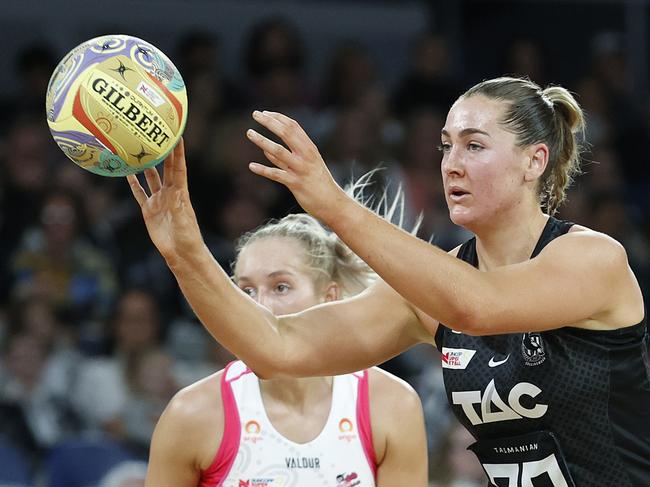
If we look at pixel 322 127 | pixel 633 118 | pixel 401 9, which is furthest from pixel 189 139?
pixel 633 118

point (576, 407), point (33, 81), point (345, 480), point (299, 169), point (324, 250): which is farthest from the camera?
point (33, 81)

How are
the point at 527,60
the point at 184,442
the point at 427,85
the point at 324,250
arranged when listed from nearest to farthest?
the point at 184,442, the point at 324,250, the point at 427,85, the point at 527,60

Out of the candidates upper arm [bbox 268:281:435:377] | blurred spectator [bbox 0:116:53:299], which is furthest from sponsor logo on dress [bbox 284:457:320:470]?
blurred spectator [bbox 0:116:53:299]

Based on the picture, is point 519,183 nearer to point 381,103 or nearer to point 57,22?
point 381,103

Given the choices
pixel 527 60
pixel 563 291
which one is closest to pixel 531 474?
pixel 563 291

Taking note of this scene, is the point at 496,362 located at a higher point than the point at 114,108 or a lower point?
lower

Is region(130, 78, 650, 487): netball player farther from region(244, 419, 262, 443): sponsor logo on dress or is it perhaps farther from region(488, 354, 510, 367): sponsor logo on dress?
region(244, 419, 262, 443): sponsor logo on dress

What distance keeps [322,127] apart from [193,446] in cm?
439

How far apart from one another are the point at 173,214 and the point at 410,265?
24.2 inches

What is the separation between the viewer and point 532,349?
282cm

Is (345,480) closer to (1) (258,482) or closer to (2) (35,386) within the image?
(1) (258,482)

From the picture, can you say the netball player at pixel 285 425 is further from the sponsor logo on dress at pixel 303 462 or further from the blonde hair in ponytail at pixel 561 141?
the blonde hair in ponytail at pixel 561 141

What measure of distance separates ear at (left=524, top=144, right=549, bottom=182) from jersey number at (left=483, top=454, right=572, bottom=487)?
2.23 ft

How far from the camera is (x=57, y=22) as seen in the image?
825 cm
